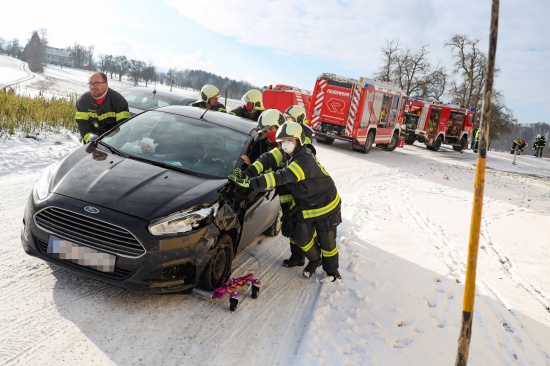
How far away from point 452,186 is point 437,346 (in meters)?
9.98

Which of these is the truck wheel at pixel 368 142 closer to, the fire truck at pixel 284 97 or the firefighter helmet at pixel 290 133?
the fire truck at pixel 284 97

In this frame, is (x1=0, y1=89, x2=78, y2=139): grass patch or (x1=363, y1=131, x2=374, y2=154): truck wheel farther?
(x1=363, y1=131, x2=374, y2=154): truck wheel

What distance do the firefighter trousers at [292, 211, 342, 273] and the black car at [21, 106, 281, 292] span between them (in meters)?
0.52

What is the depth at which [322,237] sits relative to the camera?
4734mm

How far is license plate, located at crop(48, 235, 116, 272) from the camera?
3279 mm

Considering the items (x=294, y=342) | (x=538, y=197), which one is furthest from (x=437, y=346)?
(x=538, y=197)

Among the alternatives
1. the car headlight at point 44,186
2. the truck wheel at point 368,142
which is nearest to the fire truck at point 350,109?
the truck wheel at point 368,142

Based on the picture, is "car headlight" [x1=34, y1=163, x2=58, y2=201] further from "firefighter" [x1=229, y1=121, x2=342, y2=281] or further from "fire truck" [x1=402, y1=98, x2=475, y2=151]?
"fire truck" [x1=402, y1=98, x2=475, y2=151]

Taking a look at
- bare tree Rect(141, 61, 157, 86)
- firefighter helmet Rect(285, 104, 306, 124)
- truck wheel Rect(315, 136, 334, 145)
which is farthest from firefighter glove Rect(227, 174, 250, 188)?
bare tree Rect(141, 61, 157, 86)

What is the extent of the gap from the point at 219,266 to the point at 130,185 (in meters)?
1.04

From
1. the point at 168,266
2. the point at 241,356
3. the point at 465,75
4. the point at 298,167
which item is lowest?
the point at 241,356

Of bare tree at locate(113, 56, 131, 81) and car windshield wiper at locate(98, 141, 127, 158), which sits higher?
bare tree at locate(113, 56, 131, 81)

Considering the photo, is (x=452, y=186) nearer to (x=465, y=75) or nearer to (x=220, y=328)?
(x=220, y=328)

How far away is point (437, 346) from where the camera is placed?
3.92 meters
